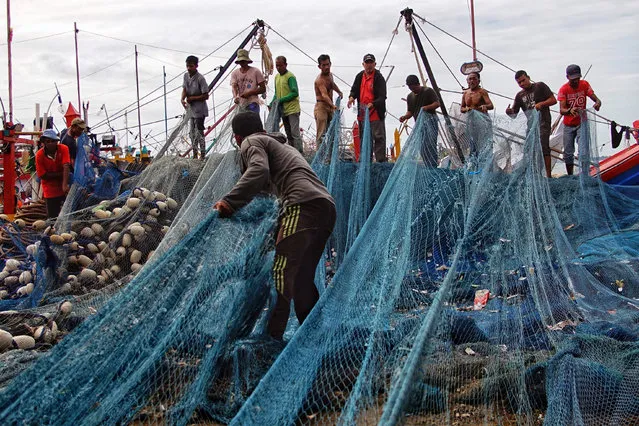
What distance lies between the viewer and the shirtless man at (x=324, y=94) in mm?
8531

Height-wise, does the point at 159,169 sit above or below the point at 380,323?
above

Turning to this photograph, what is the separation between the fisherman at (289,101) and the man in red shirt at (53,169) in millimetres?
2659

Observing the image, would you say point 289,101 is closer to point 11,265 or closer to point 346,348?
point 11,265

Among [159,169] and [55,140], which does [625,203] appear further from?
[55,140]

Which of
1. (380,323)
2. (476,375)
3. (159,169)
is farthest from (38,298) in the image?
(476,375)

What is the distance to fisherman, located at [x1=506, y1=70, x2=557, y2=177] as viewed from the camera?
846 cm

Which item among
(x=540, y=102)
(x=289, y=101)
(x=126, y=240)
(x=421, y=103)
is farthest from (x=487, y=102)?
(x=126, y=240)

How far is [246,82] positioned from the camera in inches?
336

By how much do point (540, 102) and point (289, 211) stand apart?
5.56 meters

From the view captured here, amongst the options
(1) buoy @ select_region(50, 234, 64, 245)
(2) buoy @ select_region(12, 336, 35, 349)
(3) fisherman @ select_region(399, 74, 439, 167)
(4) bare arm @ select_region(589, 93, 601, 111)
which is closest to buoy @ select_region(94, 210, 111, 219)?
(1) buoy @ select_region(50, 234, 64, 245)

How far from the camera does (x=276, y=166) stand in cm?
409

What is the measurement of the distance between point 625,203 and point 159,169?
18.1 feet

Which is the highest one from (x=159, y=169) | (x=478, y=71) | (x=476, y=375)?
(x=478, y=71)

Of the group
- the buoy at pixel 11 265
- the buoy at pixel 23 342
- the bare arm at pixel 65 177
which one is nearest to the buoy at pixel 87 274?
the buoy at pixel 11 265
